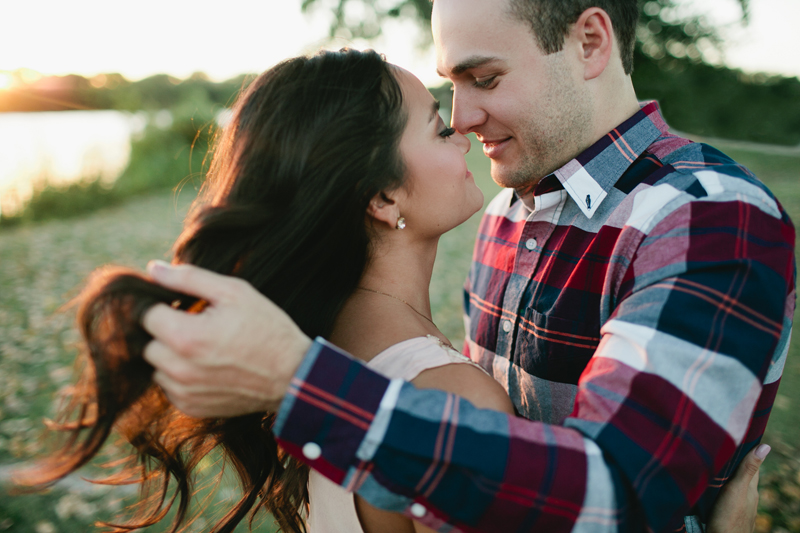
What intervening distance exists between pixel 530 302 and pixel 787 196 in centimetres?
1223

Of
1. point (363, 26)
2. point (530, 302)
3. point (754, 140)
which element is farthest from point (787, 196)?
point (363, 26)

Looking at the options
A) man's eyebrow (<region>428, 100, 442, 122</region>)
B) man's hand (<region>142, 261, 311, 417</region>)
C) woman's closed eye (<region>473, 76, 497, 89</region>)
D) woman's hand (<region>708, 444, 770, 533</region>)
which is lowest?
woman's hand (<region>708, 444, 770, 533</region>)

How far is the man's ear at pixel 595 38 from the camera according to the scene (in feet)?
7.18

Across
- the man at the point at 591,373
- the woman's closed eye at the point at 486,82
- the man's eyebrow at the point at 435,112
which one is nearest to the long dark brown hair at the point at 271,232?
the man's eyebrow at the point at 435,112

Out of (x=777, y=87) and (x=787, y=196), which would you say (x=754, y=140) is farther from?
(x=787, y=196)

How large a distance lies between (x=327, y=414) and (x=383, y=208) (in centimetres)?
100

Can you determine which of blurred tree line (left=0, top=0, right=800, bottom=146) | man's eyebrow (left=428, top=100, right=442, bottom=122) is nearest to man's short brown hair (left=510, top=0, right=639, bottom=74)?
man's eyebrow (left=428, top=100, right=442, bottom=122)

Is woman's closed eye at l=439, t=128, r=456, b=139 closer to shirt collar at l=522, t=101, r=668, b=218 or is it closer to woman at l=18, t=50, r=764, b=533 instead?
woman at l=18, t=50, r=764, b=533

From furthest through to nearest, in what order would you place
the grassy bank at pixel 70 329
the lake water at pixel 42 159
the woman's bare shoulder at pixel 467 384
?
the lake water at pixel 42 159, the grassy bank at pixel 70 329, the woman's bare shoulder at pixel 467 384

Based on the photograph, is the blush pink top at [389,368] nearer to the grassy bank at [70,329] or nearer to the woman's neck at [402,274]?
the woman's neck at [402,274]

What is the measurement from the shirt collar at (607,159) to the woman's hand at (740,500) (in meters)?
1.02

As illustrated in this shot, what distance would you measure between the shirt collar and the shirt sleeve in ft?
2.28

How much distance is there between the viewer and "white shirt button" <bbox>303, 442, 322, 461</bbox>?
3.55 feet

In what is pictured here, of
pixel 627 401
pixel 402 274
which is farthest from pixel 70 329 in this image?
pixel 627 401
